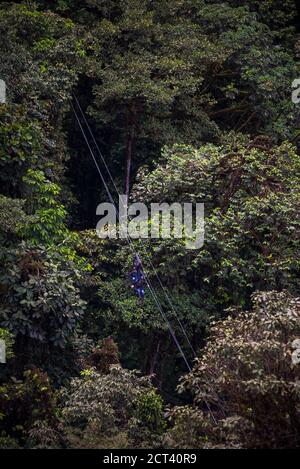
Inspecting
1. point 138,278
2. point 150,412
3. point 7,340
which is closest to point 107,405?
point 150,412

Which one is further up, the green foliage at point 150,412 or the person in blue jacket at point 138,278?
the person in blue jacket at point 138,278

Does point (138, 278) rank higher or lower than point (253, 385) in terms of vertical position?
higher

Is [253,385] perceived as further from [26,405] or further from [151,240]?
[151,240]

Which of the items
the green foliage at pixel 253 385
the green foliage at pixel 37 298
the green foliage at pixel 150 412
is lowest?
the green foliage at pixel 150 412

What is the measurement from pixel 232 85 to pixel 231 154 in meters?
3.56

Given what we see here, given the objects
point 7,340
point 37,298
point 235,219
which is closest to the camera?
point 7,340

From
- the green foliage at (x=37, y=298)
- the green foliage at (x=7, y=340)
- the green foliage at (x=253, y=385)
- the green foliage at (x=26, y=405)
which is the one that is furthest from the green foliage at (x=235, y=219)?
the green foliage at (x=26, y=405)

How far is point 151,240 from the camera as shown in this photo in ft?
39.6

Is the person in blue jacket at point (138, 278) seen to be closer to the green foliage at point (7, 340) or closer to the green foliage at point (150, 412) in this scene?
the green foliage at point (150, 412)

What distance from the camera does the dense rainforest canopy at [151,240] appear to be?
28.3ft

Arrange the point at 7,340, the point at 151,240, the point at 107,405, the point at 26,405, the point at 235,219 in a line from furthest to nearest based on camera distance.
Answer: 1. the point at 151,240
2. the point at 235,219
3. the point at 7,340
4. the point at 26,405
5. the point at 107,405
